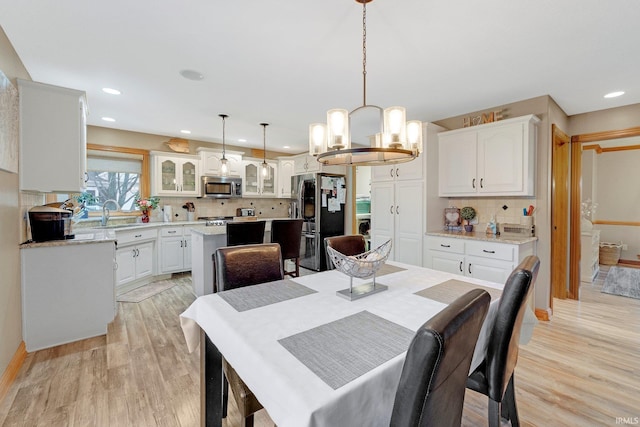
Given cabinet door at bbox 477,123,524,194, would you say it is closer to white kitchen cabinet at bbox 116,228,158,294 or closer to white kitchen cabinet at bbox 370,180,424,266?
white kitchen cabinet at bbox 370,180,424,266

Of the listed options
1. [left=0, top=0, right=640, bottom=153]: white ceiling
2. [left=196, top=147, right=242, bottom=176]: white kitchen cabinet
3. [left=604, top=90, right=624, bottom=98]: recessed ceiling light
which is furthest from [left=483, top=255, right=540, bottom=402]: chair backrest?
[left=196, top=147, right=242, bottom=176]: white kitchen cabinet

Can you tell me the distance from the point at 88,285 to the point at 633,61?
488 cm

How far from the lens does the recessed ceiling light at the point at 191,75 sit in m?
2.62

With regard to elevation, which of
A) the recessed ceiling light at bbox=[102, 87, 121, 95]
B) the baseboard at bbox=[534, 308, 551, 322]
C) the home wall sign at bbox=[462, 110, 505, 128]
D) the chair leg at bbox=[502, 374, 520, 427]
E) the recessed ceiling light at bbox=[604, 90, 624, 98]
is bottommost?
the baseboard at bbox=[534, 308, 551, 322]

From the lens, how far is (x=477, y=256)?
308 cm

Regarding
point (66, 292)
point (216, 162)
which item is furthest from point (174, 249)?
point (66, 292)

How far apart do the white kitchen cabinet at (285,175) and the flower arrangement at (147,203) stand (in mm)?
2277

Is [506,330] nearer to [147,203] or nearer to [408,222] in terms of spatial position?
[408,222]

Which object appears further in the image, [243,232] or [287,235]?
[287,235]

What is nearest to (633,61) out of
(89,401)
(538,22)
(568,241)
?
(538,22)

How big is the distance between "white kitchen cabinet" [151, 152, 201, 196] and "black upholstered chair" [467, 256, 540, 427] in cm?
493

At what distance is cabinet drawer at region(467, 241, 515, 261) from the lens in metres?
2.85

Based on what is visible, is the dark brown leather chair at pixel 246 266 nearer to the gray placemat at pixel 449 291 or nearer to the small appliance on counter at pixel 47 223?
the gray placemat at pixel 449 291

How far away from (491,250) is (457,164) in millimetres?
1134
